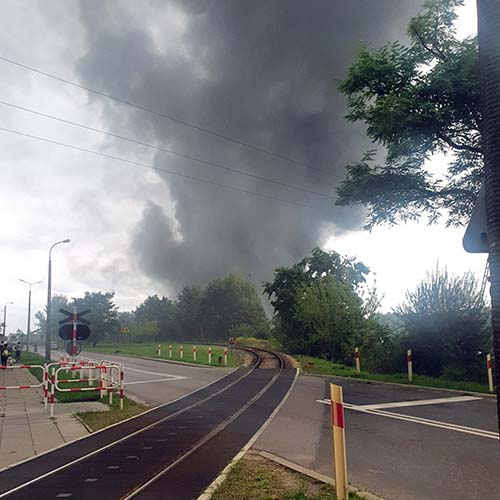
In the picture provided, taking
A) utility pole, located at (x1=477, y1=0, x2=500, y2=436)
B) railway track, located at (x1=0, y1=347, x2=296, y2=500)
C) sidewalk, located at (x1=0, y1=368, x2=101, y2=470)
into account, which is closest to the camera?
utility pole, located at (x1=477, y1=0, x2=500, y2=436)

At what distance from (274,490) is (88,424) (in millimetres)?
6762

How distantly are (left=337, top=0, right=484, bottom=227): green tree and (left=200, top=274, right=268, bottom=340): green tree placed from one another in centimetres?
7649

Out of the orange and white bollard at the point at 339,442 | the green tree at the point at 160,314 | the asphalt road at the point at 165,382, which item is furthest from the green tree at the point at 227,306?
the orange and white bollard at the point at 339,442

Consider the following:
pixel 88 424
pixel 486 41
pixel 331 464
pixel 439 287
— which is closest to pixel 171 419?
pixel 88 424

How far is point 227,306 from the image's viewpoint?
9825cm

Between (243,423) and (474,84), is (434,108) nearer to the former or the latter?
(474,84)

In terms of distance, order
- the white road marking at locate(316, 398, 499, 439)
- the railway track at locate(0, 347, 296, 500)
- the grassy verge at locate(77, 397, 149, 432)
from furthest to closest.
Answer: the grassy verge at locate(77, 397, 149, 432), the white road marking at locate(316, 398, 499, 439), the railway track at locate(0, 347, 296, 500)

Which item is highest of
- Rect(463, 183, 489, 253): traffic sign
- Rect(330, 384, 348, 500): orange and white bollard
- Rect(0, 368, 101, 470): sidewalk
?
Rect(463, 183, 489, 253): traffic sign

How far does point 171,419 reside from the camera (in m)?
11.7

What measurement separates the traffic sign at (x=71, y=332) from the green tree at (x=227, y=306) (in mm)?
79386

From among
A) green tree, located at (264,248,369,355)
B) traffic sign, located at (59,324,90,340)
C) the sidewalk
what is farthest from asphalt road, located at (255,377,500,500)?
green tree, located at (264,248,369,355)

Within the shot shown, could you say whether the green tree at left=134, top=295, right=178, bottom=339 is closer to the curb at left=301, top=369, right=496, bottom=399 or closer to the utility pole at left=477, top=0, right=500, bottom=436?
the curb at left=301, top=369, right=496, bottom=399

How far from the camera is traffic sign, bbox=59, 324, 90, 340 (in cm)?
1550

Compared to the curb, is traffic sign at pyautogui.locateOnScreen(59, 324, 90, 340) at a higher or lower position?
higher
